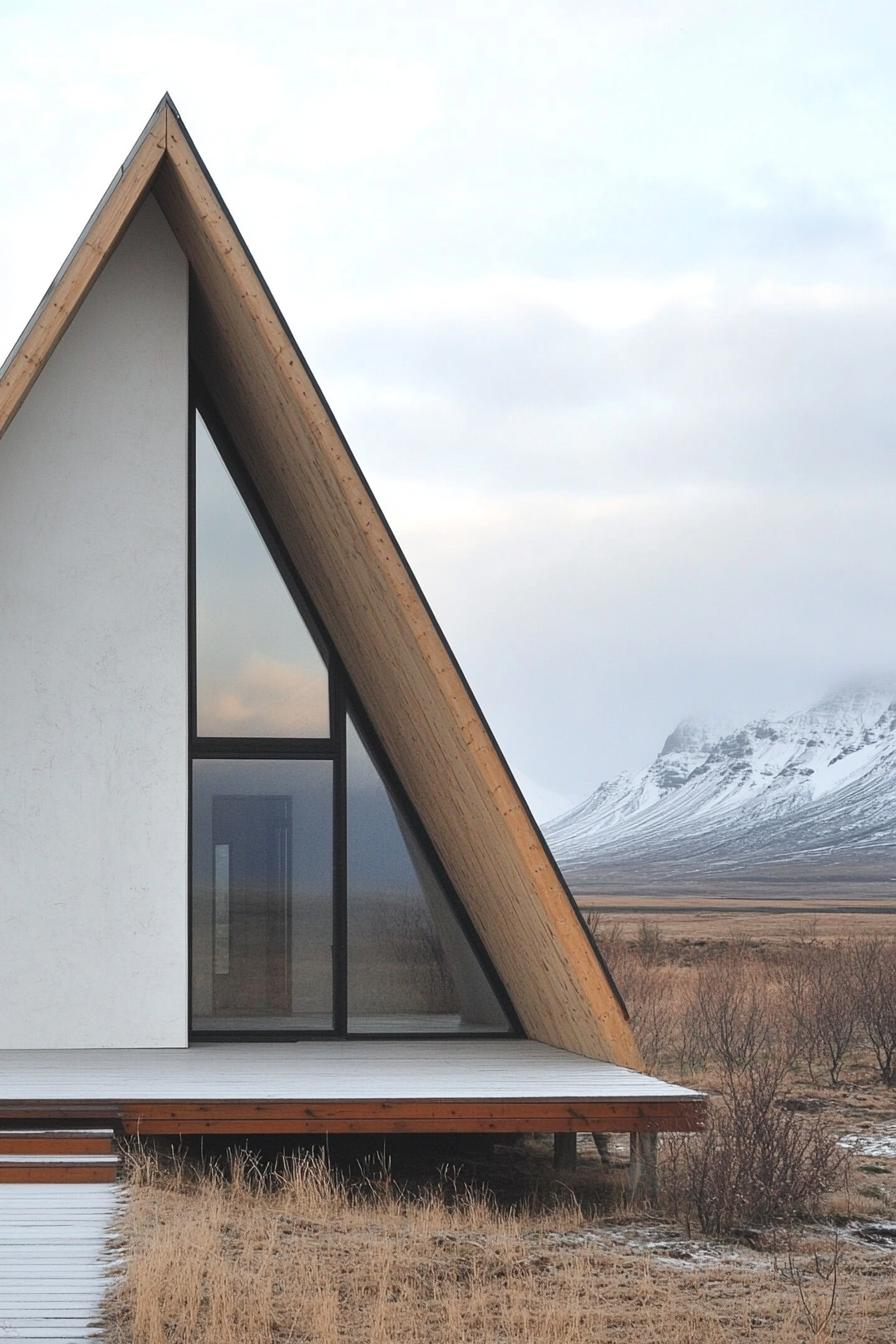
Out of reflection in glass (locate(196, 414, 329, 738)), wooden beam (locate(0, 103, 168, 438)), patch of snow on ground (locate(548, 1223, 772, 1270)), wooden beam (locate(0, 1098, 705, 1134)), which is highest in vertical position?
wooden beam (locate(0, 103, 168, 438))

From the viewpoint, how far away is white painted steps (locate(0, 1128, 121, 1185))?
6.76 metres

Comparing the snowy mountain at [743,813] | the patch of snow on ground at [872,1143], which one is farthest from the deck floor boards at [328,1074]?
the snowy mountain at [743,813]

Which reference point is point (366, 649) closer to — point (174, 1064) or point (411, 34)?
point (174, 1064)

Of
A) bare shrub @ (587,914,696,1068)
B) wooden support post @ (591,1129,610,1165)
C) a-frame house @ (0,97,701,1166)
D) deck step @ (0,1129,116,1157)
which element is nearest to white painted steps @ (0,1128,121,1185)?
deck step @ (0,1129,116,1157)

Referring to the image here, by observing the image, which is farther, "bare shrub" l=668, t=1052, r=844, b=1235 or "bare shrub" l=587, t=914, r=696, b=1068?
"bare shrub" l=587, t=914, r=696, b=1068

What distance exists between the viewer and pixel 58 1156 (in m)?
7.01

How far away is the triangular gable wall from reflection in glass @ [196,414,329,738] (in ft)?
1.34

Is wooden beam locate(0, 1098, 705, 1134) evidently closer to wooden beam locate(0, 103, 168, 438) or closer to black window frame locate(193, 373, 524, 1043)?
black window frame locate(193, 373, 524, 1043)

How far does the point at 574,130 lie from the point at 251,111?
82.9ft

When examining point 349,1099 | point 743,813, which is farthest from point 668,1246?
point 743,813

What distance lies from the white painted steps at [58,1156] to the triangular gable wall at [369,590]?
2.27 meters

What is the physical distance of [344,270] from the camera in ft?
262

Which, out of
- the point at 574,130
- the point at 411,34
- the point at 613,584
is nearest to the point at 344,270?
the point at 574,130

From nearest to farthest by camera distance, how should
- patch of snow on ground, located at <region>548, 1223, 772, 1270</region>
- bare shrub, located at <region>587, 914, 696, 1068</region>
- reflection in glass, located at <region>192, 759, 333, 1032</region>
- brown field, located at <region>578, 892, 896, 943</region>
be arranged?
patch of snow on ground, located at <region>548, 1223, 772, 1270</region> < reflection in glass, located at <region>192, 759, 333, 1032</region> < bare shrub, located at <region>587, 914, 696, 1068</region> < brown field, located at <region>578, 892, 896, 943</region>
